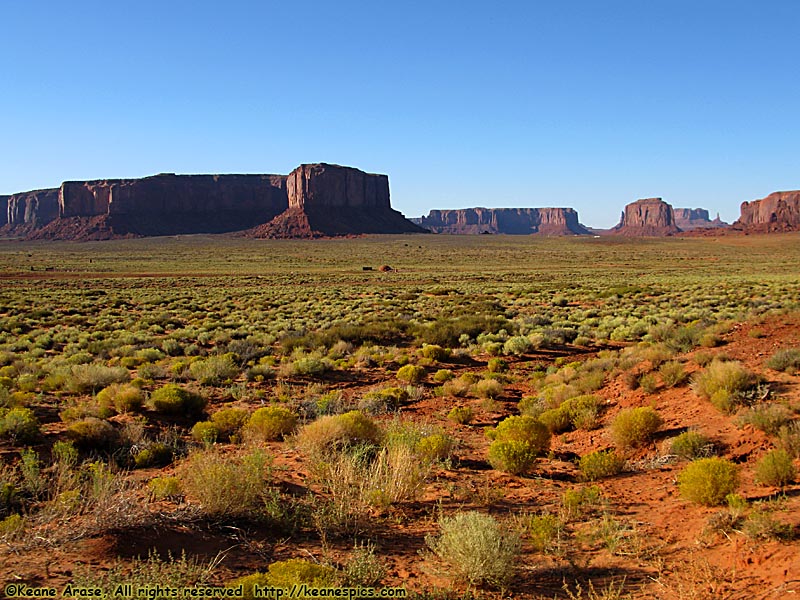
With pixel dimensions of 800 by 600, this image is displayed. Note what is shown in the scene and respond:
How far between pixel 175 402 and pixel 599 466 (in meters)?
6.69

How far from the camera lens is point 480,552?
3805 mm

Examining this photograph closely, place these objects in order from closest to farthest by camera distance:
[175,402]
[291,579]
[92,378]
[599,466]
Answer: [291,579] < [599,466] < [175,402] < [92,378]

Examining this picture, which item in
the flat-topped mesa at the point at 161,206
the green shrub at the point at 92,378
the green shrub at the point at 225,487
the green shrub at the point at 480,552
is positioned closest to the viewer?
the green shrub at the point at 480,552

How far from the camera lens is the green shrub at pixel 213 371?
38.5 feet

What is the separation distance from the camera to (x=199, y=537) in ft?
14.2

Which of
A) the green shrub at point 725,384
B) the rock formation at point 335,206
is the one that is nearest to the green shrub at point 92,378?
the green shrub at point 725,384

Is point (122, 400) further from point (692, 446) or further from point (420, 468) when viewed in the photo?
point (692, 446)

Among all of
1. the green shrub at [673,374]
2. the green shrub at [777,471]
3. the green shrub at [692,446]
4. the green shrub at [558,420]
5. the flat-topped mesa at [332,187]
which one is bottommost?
the green shrub at [558,420]

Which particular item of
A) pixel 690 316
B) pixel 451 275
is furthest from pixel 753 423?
pixel 451 275

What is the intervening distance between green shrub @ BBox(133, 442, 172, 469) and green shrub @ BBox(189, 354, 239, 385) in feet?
15.5

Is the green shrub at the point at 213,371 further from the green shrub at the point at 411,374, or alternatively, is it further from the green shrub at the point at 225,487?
the green shrub at the point at 225,487

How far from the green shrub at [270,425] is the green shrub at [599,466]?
4.03 meters

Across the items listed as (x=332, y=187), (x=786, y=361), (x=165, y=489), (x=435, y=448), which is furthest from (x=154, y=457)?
(x=332, y=187)

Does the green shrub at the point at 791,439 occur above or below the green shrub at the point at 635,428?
above
